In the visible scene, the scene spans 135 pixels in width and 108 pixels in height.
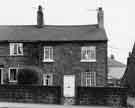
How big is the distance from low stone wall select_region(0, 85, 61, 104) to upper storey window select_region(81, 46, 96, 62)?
9.62 m

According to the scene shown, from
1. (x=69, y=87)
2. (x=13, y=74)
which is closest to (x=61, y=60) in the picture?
(x=13, y=74)

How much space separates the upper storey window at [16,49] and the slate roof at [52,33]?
0.77 m

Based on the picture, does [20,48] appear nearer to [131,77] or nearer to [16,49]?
[16,49]

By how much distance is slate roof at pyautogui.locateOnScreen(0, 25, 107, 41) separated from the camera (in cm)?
3647

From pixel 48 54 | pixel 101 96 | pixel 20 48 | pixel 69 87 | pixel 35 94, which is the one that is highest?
pixel 20 48

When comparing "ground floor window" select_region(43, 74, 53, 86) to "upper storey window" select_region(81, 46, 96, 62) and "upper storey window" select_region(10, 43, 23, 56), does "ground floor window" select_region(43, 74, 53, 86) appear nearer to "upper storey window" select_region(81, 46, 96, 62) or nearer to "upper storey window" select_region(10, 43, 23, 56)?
"upper storey window" select_region(10, 43, 23, 56)

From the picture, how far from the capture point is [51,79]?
117 feet

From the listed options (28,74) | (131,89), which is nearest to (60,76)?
(28,74)

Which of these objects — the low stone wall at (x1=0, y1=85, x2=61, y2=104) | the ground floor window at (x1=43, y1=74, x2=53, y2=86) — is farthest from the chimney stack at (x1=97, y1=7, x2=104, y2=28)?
the low stone wall at (x1=0, y1=85, x2=61, y2=104)

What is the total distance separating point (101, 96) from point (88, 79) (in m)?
8.60

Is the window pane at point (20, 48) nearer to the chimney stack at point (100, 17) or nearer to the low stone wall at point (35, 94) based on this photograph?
the low stone wall at point (35, 94)

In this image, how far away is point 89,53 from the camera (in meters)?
35.5

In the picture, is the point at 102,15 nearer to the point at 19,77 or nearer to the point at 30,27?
the point at 30,27

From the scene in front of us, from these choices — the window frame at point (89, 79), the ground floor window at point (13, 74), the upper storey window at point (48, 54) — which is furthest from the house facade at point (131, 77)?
the ground floor window at point (13, 74)
